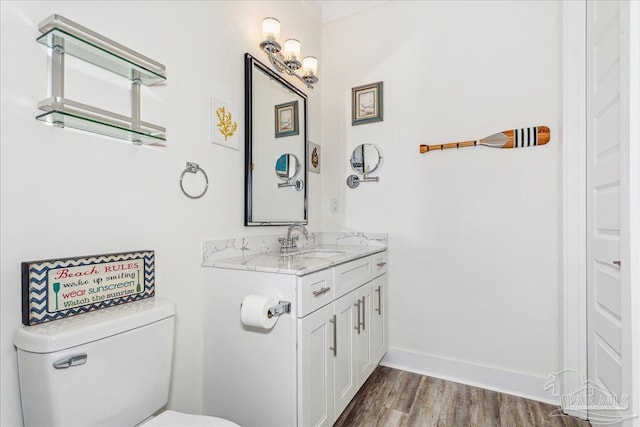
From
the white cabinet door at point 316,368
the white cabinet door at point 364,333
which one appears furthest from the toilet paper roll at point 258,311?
the white cabinet door at point 364,333

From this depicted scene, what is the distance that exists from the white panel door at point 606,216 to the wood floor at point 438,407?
286 millimetres

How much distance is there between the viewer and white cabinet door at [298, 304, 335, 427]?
4.17 ft

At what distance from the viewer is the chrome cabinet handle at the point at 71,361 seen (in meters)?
0.84

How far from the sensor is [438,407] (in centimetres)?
182

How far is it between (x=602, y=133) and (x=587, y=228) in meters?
0.50

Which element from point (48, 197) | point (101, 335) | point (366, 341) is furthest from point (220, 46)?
point (366, 341)

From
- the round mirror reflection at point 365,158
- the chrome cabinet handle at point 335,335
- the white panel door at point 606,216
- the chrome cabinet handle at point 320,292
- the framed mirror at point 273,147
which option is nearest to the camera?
the white panel door at point 606,216

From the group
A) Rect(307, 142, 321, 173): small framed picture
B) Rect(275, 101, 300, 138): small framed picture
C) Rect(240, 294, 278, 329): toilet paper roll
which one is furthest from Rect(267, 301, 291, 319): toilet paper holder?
Rect(307, 142, 321, 173): small framed picture

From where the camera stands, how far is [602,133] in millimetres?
1466

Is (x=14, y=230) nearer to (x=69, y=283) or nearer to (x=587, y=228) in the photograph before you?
(x=69, y=283)

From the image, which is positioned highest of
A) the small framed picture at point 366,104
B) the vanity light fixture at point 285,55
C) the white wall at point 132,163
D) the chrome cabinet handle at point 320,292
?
the vanity light fixture at point 285,55

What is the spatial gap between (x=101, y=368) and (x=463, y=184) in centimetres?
211

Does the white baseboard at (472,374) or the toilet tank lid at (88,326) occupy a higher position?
the toilet tank lid at (88,326)

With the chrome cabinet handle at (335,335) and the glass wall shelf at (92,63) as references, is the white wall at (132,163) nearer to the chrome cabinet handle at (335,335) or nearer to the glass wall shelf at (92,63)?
the glass wall shelf at (92,63)
